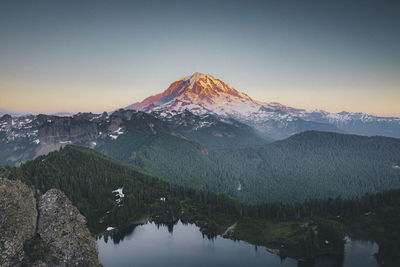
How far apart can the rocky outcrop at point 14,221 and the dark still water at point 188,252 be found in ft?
206

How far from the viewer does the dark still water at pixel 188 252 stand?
107 m

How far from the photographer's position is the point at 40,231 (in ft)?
184

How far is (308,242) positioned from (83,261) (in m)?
93.3

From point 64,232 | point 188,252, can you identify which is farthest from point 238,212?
point 64,232

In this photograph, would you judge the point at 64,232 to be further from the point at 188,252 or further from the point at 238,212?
the point at 238,212

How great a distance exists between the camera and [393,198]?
154m

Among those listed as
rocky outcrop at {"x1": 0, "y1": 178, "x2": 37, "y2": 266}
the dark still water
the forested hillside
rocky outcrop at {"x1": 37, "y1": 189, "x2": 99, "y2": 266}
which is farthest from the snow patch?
rocky outcrop at {"x1": 0, "y1": 178, "x2": 37, "y2": 266}

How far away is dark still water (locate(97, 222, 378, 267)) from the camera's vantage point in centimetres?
10662

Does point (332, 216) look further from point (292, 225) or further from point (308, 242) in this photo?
point (308, 242)

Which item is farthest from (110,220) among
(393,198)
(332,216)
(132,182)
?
(393,198)

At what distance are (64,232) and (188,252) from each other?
238 feet

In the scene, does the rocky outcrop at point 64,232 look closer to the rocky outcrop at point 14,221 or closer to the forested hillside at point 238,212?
the rocky outcrop at point 14,221

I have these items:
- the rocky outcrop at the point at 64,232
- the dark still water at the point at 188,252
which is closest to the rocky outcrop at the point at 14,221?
the rocky outcrop at the point at 64,232

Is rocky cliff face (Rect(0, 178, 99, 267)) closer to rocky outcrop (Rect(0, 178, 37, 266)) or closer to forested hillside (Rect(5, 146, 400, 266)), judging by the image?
rocky outcrop (Rect(0, 178, 37, 266))
